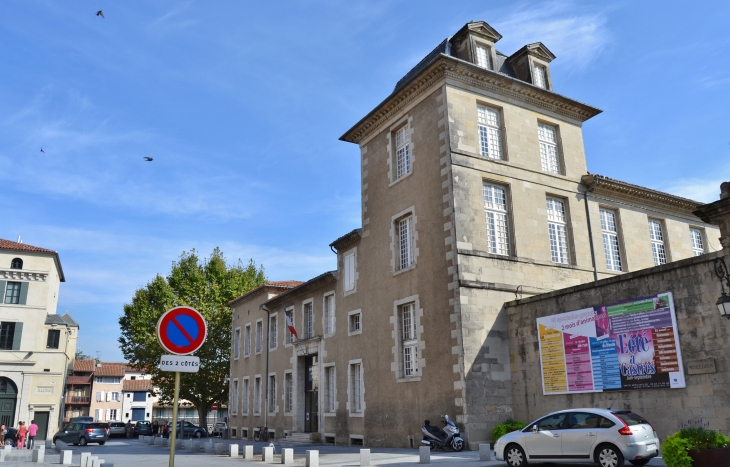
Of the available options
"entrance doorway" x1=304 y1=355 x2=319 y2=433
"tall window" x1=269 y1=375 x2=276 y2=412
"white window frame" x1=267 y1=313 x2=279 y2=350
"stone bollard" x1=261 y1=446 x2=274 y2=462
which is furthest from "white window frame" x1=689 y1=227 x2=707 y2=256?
"tall window" x1=269 y1=375 x2=276 y2=412

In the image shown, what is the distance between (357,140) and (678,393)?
15.9 metres

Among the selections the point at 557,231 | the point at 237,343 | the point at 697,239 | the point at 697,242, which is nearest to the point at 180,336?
the point at 557,231

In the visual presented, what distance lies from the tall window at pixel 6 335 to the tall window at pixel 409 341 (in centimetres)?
3309

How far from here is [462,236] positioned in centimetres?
1831

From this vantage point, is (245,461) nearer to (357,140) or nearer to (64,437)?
(357,140)

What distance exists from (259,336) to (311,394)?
8.09 metres

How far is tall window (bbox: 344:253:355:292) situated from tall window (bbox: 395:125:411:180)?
443 centimetres

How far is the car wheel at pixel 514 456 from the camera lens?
12.3 meters

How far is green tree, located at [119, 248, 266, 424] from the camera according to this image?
140 feet

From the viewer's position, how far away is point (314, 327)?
91.0ft

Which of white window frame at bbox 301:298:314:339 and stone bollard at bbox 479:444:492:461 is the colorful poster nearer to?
stone bollard at bbox 479:444:492:461

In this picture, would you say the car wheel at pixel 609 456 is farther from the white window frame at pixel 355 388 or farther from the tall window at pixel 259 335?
the tall window at pixel 259 335

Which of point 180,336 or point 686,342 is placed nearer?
point 180,336

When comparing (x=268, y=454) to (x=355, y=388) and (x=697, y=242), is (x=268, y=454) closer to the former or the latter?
(x=355, y=388)
